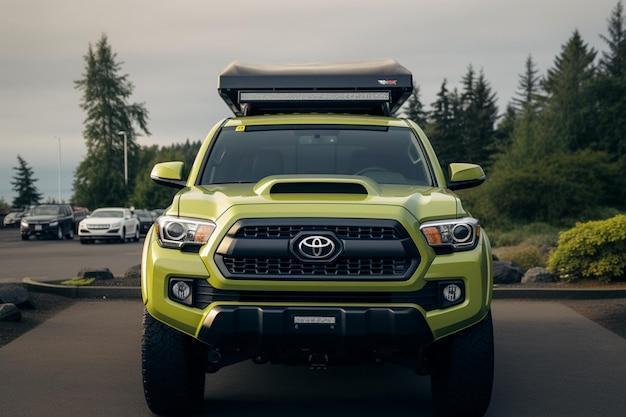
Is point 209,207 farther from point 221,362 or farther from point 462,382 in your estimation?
point 462,382

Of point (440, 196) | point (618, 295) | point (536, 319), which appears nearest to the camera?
point (440, 196)

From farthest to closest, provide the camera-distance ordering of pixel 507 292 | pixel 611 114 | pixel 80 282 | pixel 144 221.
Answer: pixel 611 114
pixel 144 221
pixel 80 282
pixel 507 292

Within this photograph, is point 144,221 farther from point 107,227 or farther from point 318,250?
point 318,250

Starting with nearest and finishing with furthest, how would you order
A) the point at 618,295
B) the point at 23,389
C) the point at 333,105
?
the point at 23,389
the point at 333,105
the point at 618,295

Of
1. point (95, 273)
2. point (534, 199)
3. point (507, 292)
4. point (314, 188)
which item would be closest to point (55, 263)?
point (95, 273)

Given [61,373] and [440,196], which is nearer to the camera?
[440,196]

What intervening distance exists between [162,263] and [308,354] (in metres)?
1.07

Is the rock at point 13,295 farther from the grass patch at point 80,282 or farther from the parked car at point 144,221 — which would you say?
the parked car at point 144,221

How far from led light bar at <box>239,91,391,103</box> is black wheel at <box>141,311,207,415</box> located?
11.4 feet

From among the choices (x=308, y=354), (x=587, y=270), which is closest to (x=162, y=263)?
(x=308, y=354)

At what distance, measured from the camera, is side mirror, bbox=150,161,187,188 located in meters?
7.17

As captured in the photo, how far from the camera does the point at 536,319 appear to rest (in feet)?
37.6

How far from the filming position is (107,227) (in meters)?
38.1

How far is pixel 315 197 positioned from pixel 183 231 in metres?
0.86
